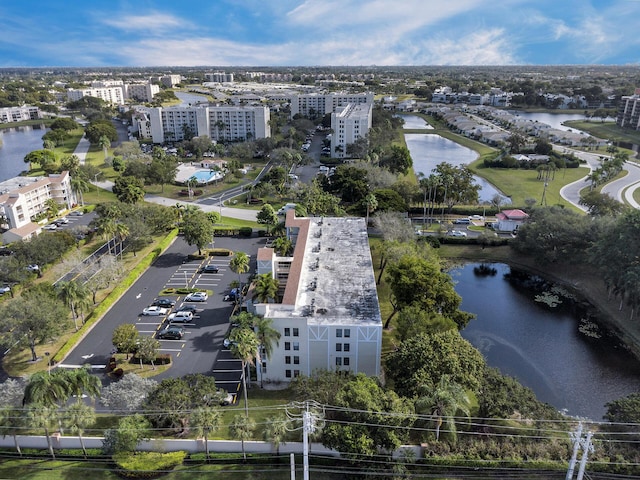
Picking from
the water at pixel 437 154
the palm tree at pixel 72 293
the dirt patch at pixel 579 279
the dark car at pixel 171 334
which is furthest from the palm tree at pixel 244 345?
the water at pixel 437 154

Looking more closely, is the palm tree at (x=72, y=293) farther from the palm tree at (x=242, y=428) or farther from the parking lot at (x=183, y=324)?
the palm tree at (x=242, y=428)

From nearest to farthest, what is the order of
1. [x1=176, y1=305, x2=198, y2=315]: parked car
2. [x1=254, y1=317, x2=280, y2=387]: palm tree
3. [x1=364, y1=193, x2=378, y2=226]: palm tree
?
[x1=254, y1=317, x2=280, y2=387]: palm tree
[x1=176, y1=305, x2=198, y2=315]: parked car
[x1=364, y1=193, x2=378, y2=226]: palm tree

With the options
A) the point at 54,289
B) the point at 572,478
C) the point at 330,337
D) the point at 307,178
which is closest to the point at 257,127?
the point at 307,178

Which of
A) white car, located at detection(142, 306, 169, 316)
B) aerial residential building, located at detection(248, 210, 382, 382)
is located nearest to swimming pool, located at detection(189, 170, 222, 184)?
white car, located at detection(142, 306, 169, 316)

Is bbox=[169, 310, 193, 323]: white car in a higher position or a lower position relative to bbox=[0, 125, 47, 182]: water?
lower

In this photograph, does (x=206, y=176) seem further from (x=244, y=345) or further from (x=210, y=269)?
(x=244, y=345)

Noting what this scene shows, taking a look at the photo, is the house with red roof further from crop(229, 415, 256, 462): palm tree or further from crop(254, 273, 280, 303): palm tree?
crop(229, 415, 256, 462): palm tree
